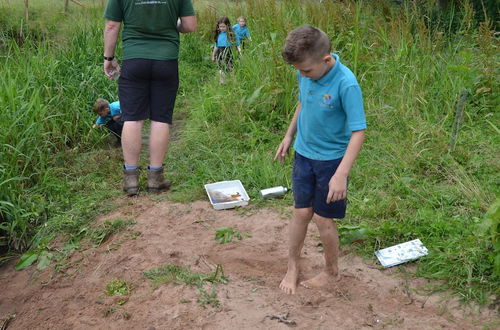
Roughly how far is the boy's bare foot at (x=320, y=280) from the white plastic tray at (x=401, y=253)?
1.24ft

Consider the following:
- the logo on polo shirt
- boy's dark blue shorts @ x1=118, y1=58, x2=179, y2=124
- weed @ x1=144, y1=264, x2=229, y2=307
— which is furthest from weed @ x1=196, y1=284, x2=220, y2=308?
boy's dark blue shorts @ x1=118, y1=58, x2=179, y2=124

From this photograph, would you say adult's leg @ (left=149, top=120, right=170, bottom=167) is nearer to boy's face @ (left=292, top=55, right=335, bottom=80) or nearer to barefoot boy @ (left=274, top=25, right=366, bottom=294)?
barefoot boy @ (left=274, top=25, right=366, bottom=294)

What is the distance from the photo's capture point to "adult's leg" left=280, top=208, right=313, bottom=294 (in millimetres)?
2887

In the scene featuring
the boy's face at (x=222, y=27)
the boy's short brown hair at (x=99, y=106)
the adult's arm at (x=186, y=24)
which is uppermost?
the adult's arm at (x=186, y=24)

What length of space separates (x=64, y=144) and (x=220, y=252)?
256 cm

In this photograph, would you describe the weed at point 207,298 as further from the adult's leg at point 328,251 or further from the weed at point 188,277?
the adult's leg at point 328,251

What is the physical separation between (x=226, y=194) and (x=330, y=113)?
1.86 meters

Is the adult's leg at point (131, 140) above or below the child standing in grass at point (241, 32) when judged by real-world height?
below

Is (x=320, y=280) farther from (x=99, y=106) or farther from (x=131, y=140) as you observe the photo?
(x=99, y=106)

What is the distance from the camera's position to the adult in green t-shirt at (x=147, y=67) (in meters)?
4.14

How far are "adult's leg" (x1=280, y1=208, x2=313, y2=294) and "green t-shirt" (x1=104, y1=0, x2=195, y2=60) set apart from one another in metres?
2.00

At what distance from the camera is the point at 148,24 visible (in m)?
4.12

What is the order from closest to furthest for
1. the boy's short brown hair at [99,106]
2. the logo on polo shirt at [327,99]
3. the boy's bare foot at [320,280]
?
the logo on polo shirt at [327,99]
the boy's bare foot at [320,280]
the boy's short brown hair at [99,106]

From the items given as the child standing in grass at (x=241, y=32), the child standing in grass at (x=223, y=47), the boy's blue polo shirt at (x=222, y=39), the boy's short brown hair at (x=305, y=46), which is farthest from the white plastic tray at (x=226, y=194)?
the boy's blue polo shirt at (x=222, y=39)
